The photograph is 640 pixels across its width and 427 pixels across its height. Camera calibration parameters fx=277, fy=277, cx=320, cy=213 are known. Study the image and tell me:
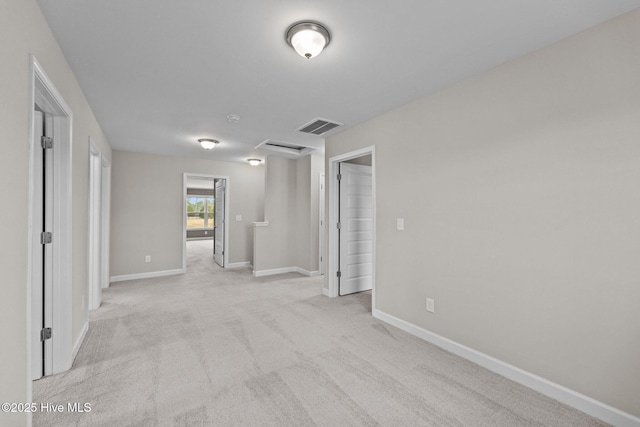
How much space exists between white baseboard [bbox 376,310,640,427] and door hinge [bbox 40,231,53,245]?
3312mm

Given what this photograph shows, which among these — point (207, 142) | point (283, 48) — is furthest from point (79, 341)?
point (283, 48)

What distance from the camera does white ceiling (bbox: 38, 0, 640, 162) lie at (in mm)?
1617

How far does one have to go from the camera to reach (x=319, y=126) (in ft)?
12.3

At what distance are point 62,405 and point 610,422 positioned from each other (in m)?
3.46

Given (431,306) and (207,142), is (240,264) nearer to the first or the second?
(207,142)

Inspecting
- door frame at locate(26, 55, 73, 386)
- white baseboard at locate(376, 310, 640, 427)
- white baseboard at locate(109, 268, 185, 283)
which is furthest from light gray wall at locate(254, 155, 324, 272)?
door frame at locate(26, 55, 73, 386)

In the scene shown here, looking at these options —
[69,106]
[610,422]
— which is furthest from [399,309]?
[69,106]

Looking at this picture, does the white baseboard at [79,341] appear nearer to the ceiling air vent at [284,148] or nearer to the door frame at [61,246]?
the door frame at [61,246]

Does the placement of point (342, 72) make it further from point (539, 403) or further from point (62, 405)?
point (62, 405)

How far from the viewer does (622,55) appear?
1.66 metres

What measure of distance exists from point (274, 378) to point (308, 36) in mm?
2430

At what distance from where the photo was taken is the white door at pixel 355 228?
4.19 meters

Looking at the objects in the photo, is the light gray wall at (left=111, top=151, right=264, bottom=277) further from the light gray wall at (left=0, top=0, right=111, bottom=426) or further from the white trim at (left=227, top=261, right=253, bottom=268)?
the light gray wall at (left=0, top=0, right=111, bottom=426)

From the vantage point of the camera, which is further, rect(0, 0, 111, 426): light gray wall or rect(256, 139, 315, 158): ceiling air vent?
rect(256, 139, 315, 158): ceiling air vent
